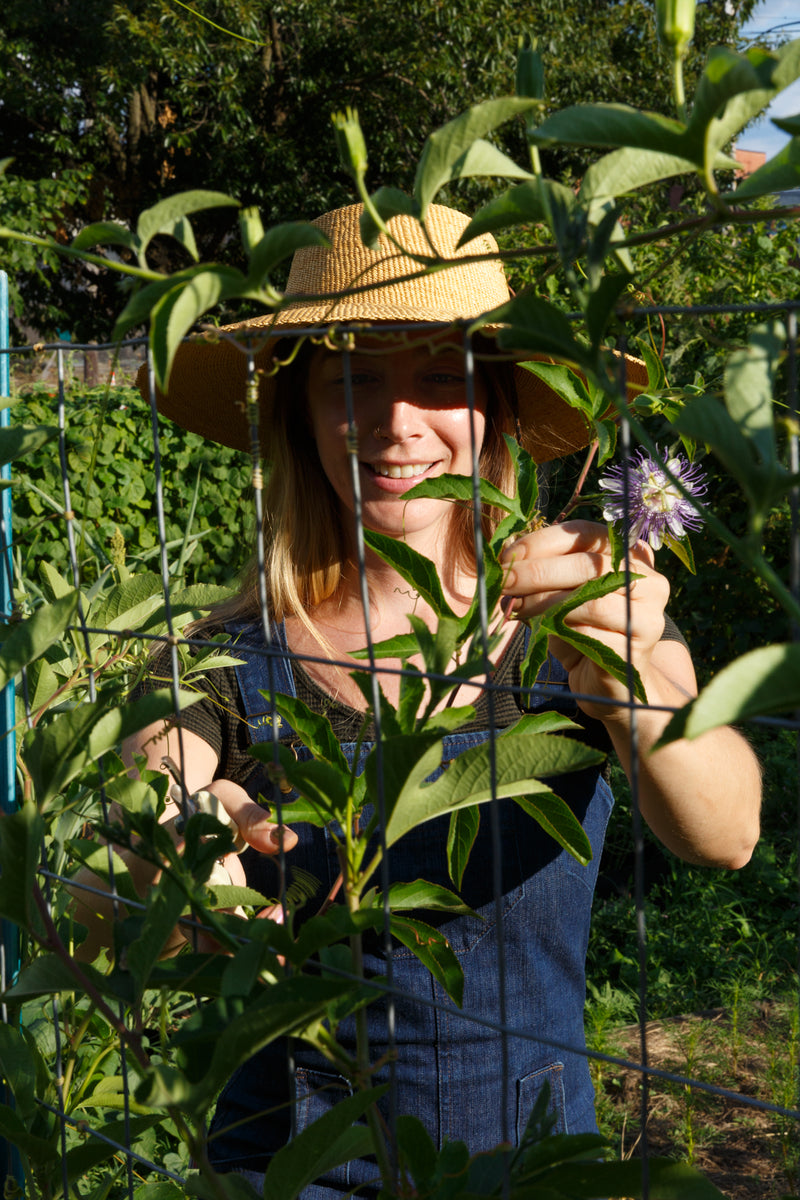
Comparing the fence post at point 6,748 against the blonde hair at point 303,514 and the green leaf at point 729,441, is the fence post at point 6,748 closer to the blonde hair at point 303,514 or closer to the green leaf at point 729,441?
the blonde hair at point 303,514

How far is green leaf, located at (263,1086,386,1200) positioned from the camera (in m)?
0.50

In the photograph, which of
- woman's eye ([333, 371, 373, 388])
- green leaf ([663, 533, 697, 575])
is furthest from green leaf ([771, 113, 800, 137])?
woman's eye ([333, 371, 373, 388])

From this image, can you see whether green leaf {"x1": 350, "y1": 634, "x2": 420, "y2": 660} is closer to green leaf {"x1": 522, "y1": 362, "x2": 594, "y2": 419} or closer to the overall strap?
green leaf {"x1": 522, "y1": 362, "x2": 594, "y2": 419}

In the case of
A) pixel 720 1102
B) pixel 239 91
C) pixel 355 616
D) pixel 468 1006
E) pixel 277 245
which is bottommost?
pixel 720 1102

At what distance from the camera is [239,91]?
8688 millimetres

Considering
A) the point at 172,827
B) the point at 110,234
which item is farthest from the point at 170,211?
the point at 172,827

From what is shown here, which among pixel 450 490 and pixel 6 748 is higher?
pixel 450 490

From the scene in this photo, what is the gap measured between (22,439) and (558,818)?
16.0 inches

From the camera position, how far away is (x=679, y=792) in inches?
36.1

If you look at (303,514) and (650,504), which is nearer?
(650,504)

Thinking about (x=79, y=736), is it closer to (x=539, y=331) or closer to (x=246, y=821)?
(x=246, y=821)

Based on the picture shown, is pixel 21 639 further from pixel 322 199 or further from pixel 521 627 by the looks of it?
pixel 322 199

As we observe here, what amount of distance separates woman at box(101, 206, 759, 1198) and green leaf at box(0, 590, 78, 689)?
30 cm

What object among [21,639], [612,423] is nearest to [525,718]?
[612,423]
